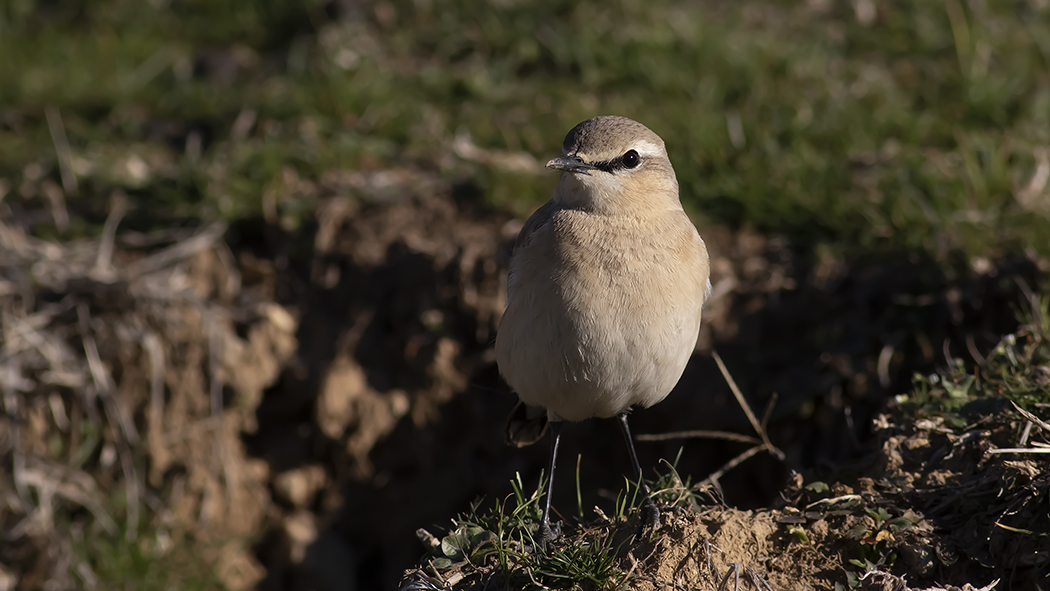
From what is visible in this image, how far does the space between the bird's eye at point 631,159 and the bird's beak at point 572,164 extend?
15cm

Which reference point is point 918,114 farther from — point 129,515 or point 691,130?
point 129,515

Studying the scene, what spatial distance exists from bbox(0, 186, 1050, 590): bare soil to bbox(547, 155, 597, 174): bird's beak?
5.42 ft

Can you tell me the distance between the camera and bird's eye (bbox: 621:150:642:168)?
13.8 ft

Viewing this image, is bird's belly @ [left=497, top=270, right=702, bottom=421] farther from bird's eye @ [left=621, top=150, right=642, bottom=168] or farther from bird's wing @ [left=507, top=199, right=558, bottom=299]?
bird's eye @ [left=621, top=150, right=642, bottom=168]

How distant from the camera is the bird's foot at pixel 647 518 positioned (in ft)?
12.2

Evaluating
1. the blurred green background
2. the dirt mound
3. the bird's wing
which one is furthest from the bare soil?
the bird's wing

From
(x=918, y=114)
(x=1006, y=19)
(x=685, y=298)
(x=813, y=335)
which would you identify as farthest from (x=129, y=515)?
(x=1006, y=19)

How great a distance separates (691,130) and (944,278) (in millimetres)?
2023

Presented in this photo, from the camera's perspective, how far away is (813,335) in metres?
5.62

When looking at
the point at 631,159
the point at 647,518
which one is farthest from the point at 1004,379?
the point at 631,159

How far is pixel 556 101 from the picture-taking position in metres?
7.25

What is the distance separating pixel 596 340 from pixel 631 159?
845 millimetres

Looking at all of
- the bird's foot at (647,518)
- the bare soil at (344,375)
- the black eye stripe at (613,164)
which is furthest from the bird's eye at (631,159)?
the bare soil at (344,375)

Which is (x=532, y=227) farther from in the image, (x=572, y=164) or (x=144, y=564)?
(x=144, y=564)
